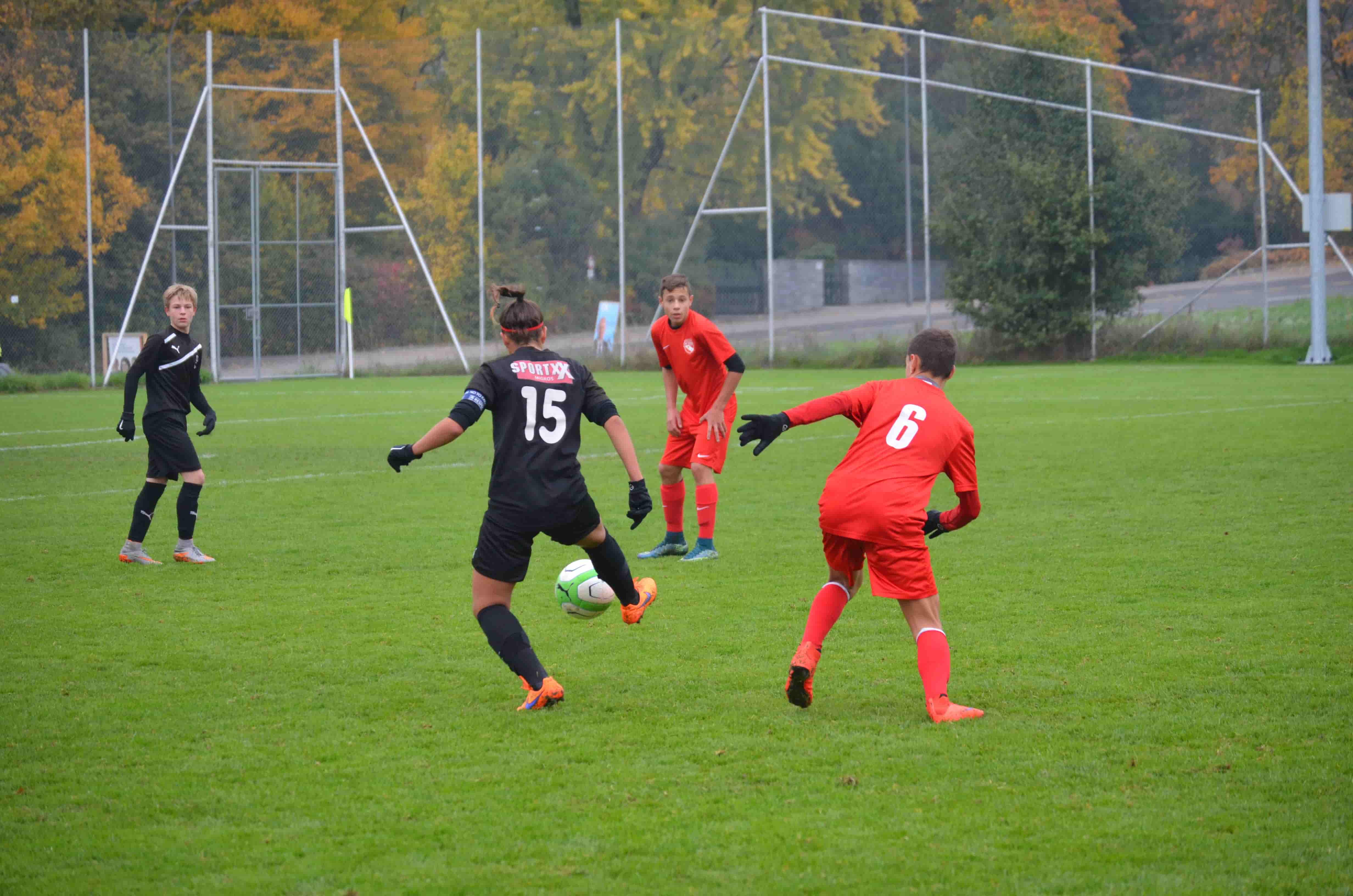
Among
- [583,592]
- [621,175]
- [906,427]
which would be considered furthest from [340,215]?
[906,427]

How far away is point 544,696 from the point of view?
18.2 ft

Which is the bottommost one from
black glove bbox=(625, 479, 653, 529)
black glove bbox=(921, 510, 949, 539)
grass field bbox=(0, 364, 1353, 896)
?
grass field bbox=(0, 364, 1353, 896)

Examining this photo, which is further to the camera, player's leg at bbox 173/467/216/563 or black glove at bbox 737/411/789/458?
player's leg at bbox 173/467/216/563

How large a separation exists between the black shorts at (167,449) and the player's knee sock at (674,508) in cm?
310

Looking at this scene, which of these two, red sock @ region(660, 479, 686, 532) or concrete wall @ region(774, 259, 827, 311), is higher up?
concrete wall @ region(774, 259, 827, 311)

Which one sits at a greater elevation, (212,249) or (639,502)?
(212,249)

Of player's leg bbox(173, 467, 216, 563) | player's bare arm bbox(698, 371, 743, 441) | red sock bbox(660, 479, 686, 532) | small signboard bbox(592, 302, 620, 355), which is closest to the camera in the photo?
player's bare arm bbox(698, 371, 743, 441)

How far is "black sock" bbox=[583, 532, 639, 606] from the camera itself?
596 centimetres

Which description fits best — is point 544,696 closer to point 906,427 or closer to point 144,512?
point 906,427

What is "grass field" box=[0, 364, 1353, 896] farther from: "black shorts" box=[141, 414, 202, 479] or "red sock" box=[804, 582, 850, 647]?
"black shorts" box=[141, 414, 202, 479]

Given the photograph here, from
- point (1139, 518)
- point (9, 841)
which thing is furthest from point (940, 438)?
point (1139, 518)

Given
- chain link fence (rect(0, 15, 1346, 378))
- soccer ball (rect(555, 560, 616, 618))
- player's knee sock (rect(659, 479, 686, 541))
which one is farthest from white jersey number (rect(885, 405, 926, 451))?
chain link fence (rect(0, 15, 1346, 378))

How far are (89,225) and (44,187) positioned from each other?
3.87 feet

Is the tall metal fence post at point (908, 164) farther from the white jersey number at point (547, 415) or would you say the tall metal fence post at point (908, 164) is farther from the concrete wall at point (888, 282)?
the white jersey number at point (547, 415)
